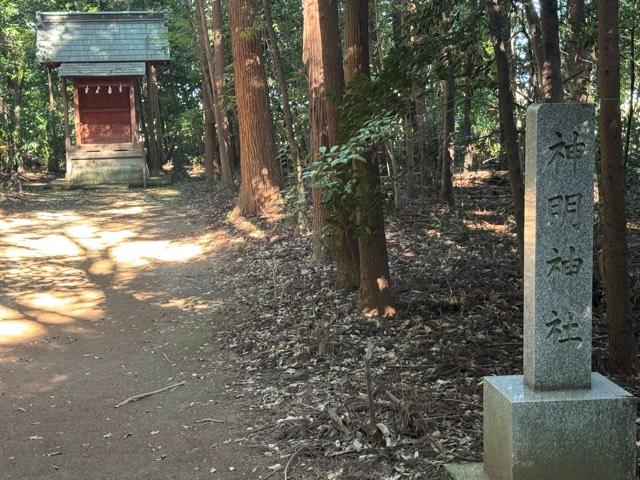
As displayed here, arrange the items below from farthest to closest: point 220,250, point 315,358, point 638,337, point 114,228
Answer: point 114,228, point 220,250, point 315,358, point 638,337

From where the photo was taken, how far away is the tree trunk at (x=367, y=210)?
6766mm

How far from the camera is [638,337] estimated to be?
Result: 6.42 m

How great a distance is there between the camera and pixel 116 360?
25.2 ft

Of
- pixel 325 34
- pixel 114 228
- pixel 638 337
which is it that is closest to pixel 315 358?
pixel 638 337

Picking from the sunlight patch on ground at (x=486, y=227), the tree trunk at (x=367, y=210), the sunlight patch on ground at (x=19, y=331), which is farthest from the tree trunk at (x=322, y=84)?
the sunlight patch on ground at (x=19, y=331)

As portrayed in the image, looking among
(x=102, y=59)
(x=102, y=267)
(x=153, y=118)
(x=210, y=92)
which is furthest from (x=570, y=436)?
(x=153, y=118)

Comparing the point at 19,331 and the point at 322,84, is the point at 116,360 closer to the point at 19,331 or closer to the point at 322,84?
the point at 19,331

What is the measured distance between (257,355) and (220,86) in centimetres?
1417

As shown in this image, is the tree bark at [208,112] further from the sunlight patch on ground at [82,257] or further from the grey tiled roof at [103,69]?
the sunlight patch on ground at [82,257]

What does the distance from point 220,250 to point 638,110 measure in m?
8.57

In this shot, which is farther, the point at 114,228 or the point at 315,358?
the point at 114,228

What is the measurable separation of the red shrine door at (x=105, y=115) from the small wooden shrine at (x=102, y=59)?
2.87 ft

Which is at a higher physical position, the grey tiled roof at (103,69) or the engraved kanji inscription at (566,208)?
the grey tiled roof at (103,69)

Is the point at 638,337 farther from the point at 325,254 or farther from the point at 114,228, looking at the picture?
the point at 114,228
